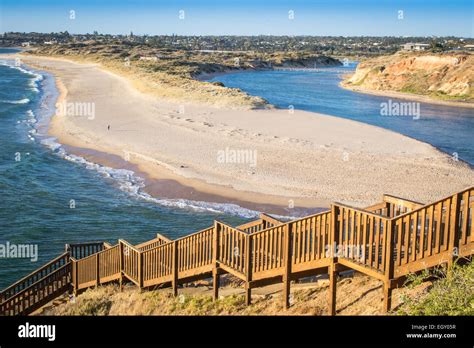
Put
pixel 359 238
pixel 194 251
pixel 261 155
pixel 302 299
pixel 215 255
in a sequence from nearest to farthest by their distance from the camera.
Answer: pixel 359 238
pixel 302 299
pixel 215 255
pixel 194 251
pixel 261 155

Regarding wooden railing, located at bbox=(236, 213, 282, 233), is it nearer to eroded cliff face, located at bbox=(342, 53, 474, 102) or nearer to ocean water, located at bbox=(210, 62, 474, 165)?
ocean water, located at bbox=(210, 62, 474, 165)

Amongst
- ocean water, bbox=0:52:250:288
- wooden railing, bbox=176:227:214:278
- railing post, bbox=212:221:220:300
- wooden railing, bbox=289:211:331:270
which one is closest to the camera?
wooden railing, bbox=289:211:331:270

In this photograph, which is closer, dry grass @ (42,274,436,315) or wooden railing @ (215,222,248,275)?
dry grass @ (42,274,436,315)

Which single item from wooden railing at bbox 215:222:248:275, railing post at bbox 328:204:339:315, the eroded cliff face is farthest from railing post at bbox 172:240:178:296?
the eroded cliff face

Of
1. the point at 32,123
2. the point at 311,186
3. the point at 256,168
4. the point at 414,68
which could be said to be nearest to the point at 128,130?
the point at 32,123

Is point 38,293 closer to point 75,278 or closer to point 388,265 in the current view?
point 75,278

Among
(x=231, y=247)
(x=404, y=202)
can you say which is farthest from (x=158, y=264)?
(x=404, y=202)
